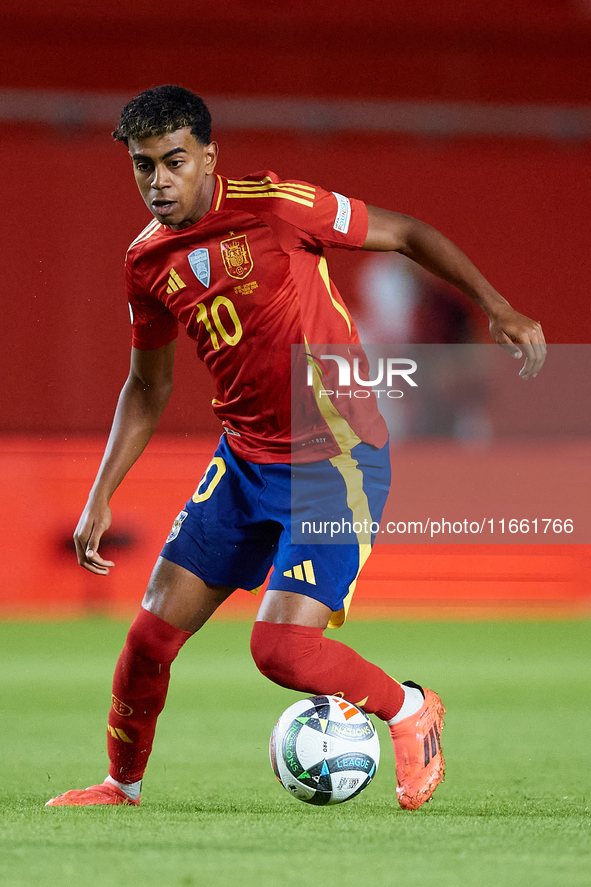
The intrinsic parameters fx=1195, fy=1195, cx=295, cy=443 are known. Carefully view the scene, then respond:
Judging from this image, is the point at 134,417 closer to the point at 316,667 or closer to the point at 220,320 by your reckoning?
the point at 220,320

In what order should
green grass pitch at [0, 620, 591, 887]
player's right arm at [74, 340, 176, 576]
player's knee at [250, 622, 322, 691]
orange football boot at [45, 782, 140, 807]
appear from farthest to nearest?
player's right arm at [74, 340, 176, 576]
orange football boot at [45, 782, 140, 807]
player's knee at [250, 622, 322, 691]
green grass pitch at [0, 620, 591, 887]

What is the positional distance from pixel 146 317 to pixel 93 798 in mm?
1281

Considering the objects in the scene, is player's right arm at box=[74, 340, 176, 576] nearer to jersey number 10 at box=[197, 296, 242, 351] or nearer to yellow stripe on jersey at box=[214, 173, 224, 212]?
jersey number 10 at box=[197, 296, 242, 351]

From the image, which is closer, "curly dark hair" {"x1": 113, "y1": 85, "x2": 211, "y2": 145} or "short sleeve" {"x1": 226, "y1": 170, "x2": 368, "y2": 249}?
"curly dark hair" {"x1": 113, "y1": 85, "x2": 211, "y2": 145}

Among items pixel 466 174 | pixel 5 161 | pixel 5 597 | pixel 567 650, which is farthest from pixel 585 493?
pixel 5 161

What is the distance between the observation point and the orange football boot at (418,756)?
120 inches

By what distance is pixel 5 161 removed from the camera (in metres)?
9.91

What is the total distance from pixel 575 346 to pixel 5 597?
7153 millimetres

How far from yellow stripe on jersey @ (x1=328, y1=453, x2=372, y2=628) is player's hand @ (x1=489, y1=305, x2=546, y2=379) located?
54cm

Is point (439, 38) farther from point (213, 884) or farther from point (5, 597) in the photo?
point (213, 884)

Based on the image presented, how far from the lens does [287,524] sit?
118 inches

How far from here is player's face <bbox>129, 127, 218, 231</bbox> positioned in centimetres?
296

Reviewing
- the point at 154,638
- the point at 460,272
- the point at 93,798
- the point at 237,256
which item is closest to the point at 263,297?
the point at 237,256

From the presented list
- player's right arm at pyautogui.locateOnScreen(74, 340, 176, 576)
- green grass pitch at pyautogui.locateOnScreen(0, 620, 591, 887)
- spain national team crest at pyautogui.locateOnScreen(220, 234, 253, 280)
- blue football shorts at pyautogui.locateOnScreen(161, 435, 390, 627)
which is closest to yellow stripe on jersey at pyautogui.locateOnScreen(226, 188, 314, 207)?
spain national team crest at pyautogui.locateOnScreen(220, 234, 253, 280)
